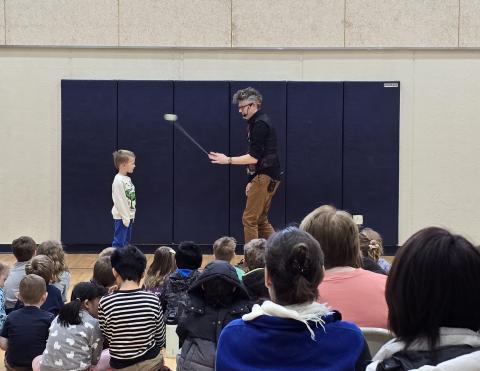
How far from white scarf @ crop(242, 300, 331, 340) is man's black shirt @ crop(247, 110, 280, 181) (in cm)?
657

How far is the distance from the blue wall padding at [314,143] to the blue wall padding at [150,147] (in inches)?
63.9

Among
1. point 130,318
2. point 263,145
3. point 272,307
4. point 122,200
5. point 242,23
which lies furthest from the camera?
point 242,23

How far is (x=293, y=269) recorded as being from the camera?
2600mm

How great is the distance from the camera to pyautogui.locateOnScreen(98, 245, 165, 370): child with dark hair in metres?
4.52

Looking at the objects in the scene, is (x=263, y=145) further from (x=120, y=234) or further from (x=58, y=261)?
(x=58, y=261)

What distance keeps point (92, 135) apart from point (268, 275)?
8206 mm

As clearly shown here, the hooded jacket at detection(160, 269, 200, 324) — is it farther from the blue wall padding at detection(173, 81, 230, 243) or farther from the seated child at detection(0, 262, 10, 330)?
the blue wall padding at detection(173, 81, 230, 243)

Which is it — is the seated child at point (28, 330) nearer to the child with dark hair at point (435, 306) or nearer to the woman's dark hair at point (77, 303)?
the woman's dark hair at point (77, 303)

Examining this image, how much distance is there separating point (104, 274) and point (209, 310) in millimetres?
1987

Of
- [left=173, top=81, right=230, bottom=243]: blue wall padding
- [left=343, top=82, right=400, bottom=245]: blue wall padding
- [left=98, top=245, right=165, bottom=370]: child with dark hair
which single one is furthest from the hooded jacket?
[left=343, top=82, right=400, bottom=245]: blue wall padding

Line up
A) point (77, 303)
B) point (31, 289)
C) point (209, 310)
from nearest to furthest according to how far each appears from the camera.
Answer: point (209, 310), point (77, 303), point (31, 289)

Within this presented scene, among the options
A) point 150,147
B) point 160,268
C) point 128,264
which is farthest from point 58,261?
point 150,147

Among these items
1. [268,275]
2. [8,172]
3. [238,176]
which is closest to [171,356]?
[268,275]

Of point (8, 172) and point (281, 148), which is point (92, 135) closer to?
point (8, 172)
